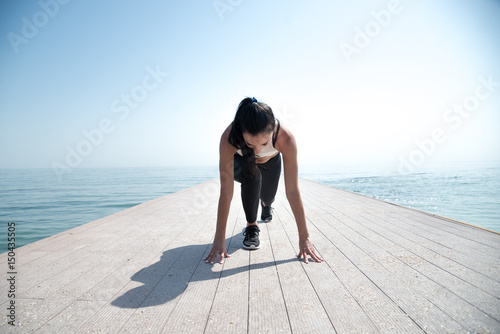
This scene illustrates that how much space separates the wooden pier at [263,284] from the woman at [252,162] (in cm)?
13

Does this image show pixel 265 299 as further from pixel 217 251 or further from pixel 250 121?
pixel 250 121

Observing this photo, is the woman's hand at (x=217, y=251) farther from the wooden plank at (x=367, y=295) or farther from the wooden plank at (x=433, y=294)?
the wooden plank at (x=433, y=294)

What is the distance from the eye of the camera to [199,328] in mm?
887

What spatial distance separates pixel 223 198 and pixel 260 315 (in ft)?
2.46

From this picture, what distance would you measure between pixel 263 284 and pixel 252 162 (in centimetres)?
81

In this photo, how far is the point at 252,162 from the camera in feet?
5.78

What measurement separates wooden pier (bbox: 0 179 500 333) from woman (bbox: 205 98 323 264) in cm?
13

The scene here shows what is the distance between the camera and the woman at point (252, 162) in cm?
133

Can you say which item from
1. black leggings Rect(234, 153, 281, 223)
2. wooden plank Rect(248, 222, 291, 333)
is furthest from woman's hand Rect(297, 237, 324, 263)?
black leggings Rect(234, 153, 281, 223)

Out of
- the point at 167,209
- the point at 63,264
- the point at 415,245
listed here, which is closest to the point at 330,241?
the point at 415,245

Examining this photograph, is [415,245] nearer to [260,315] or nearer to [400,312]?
[400,312]

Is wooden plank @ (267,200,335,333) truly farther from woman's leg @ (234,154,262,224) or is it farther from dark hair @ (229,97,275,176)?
dark hair @ (229,97,275,176)

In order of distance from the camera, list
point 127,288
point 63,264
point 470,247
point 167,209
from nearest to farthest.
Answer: point 127,288 < point 63,264 < point 470,247 < point 167,209

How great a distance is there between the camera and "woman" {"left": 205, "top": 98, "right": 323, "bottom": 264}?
52.5 inches
